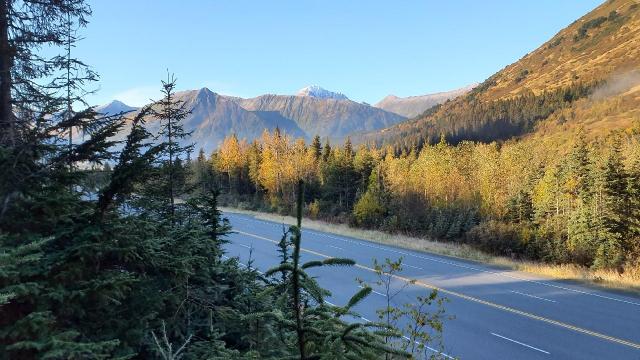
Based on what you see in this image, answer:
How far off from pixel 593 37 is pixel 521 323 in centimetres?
19380

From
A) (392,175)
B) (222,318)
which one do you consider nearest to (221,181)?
(392,175)

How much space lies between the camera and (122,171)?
3.84 metres

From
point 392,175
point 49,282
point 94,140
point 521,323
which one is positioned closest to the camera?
point 49,282

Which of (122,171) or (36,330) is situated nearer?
(36,330)

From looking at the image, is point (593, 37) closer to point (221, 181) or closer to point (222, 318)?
point (221, 181)

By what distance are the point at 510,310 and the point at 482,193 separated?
26.1m

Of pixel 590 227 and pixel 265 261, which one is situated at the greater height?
pixel 590 227

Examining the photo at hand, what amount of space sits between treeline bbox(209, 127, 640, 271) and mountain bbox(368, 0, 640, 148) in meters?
32.5

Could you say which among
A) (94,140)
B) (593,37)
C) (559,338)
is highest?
(593,37)

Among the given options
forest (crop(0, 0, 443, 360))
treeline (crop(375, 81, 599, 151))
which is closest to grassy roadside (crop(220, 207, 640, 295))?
forest (crop(0, 0, 443, 360))

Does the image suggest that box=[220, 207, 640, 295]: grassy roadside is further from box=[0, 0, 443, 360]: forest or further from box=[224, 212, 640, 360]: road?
box=[0, 0, 443, 360]: forest

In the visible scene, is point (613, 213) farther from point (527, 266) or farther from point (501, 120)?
point (501, 120)

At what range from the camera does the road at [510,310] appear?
462 inches

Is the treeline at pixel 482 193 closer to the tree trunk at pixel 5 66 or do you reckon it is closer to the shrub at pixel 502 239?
the shrub at pixel 502 239
